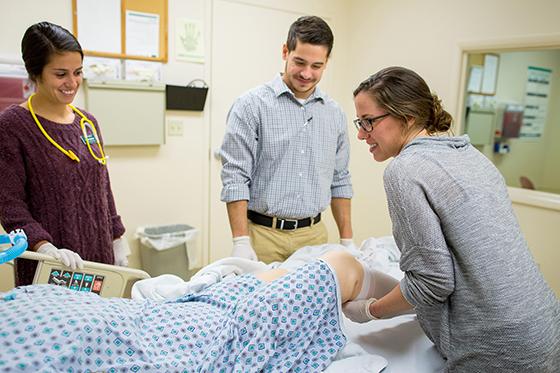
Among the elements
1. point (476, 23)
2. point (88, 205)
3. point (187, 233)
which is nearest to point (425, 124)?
point (88, 205)

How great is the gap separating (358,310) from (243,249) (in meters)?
0.55

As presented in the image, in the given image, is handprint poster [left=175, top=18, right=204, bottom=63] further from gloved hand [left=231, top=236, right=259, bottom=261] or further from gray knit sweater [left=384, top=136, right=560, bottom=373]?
gray knit sweater [left=384, top=136, right=560, bottom=373]

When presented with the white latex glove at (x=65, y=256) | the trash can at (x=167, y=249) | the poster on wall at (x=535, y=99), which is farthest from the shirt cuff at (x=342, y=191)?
the poster on wall at (x=535, y=99)

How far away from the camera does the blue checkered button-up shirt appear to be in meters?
1.85

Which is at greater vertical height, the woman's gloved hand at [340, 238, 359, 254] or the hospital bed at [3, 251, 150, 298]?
the hospital bed at [3, 251, 150, 298]

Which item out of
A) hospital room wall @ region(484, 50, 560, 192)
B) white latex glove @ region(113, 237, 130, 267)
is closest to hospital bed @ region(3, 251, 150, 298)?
white latex glove @ region(113, 237, 130, 267)

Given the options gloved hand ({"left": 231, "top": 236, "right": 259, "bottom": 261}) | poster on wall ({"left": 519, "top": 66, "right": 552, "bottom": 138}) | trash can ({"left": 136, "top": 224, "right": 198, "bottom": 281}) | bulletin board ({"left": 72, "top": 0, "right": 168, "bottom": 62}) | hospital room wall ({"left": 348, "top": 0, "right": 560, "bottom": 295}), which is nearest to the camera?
gloved hand ({"left": 231, "top": 236, "right": 259, "bottom": 261})

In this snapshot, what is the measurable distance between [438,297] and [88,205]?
122cm

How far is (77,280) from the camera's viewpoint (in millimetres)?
1391

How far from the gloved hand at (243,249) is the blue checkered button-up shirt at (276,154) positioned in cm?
16

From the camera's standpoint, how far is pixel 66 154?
153cm

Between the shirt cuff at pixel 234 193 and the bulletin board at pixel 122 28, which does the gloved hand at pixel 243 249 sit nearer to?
the shirt cuff at pixel 234 193

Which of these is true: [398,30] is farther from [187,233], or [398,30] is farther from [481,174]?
[481,174]

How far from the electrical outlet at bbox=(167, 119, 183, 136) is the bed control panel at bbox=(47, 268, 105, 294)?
178 centimetres
